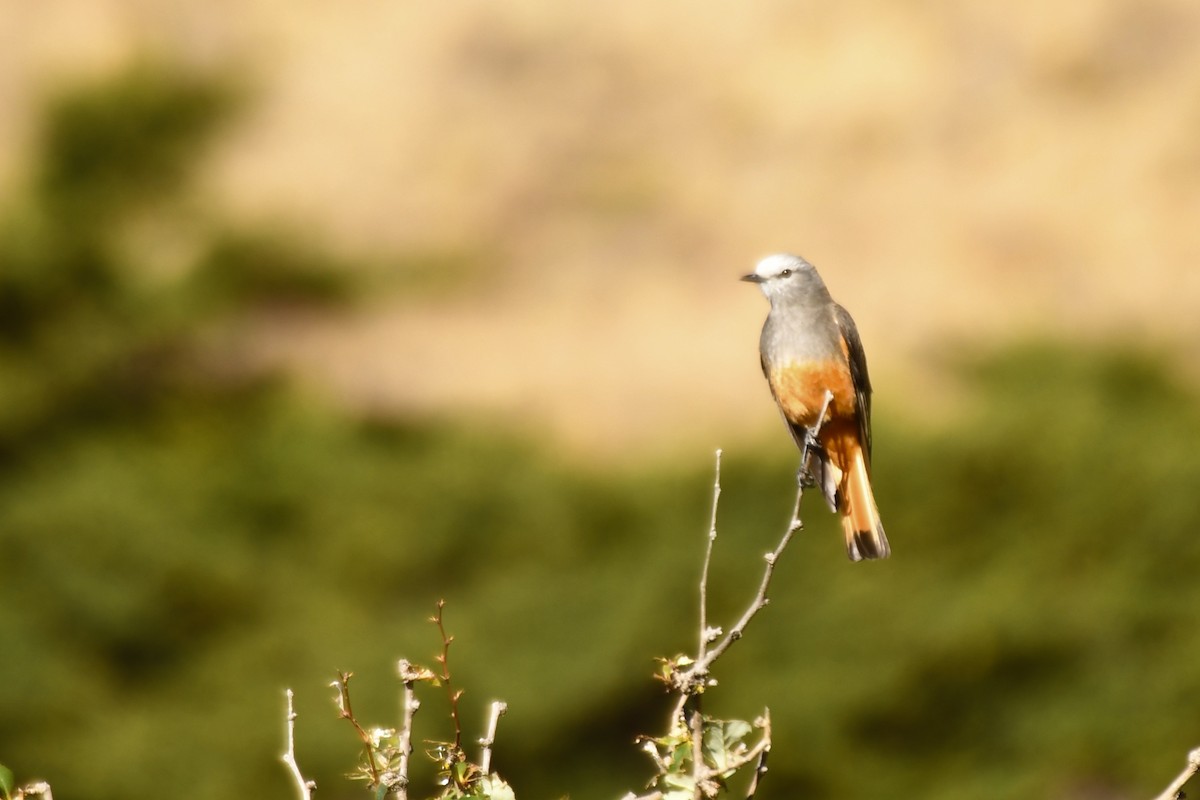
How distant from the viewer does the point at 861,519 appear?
179 inches

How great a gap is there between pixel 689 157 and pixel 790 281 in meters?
18.7

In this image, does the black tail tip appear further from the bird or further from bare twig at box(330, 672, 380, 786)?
bare twig at box(330, 672, 380, 786)

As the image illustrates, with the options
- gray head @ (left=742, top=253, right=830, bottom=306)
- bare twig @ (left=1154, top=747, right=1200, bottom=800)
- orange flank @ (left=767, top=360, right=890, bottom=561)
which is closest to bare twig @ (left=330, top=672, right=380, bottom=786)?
bare twig @ (left=1154, top=747, right=1200, bottom=800)

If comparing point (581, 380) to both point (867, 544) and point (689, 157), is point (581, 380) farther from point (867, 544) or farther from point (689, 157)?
point (867, 544)

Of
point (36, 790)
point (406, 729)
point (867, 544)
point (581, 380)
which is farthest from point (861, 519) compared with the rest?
point (581, 380)

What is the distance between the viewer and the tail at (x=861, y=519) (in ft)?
14.6

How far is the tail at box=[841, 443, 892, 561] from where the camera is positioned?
4438 mm

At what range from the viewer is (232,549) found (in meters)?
13.7

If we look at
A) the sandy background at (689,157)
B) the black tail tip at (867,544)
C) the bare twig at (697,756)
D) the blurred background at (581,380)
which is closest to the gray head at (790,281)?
the black tail tip at (867,544)

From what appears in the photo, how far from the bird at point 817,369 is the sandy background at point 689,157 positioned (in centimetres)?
1624

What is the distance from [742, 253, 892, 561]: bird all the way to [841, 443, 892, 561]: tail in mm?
33

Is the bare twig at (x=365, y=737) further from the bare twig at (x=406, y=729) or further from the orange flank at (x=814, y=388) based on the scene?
the orange flank at (x=814, y=388)

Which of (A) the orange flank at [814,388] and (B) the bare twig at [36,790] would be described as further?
(A) the orange flank at [814,388]

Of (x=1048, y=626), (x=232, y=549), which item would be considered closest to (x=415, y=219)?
(x=232, y=549)
